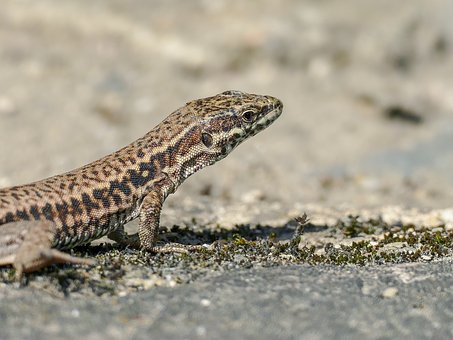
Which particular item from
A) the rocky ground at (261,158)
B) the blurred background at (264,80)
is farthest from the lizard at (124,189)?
the blurred background at (264,80)

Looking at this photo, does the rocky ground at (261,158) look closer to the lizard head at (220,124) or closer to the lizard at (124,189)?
the lizard at (124,189)

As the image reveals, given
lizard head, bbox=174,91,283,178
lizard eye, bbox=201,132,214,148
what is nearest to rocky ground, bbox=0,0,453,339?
lizard head, bbox=174,91,283,178

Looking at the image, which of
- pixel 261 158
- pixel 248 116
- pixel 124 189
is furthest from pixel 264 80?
pixel 124 189

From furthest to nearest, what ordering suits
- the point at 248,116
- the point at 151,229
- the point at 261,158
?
the point at 261,158
the point at 248,116
the point at 151,229

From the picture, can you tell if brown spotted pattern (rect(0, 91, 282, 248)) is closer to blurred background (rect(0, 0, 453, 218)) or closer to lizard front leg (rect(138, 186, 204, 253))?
lizard front leg (rect(138, 186, 204, 253))

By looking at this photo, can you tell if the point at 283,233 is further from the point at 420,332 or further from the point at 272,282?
the point at 420,332

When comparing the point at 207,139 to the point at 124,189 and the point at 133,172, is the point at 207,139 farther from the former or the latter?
the point at 124,189
